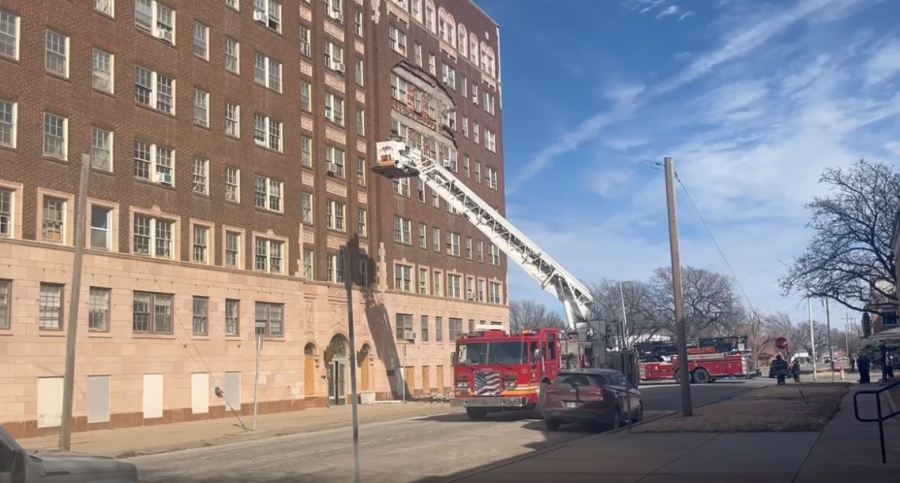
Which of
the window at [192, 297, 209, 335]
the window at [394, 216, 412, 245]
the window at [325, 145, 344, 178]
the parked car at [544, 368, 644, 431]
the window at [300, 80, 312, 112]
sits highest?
the window at [300, 80, 312, 112]

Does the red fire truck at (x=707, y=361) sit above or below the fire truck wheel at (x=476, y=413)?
above

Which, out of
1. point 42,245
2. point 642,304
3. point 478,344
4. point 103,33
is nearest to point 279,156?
point 103,33

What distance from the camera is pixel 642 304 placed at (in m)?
114

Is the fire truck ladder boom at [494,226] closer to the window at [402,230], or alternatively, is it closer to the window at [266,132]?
the window at [266,132]

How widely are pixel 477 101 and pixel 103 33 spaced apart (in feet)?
119

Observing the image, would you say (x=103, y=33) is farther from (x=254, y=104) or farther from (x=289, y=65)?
(x=289, y=65)

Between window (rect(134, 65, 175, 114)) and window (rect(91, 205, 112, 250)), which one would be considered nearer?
window (rect(91, 205, 112, 250))

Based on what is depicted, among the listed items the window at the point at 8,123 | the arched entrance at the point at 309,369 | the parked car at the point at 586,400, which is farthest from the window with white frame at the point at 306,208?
the parked car at the point at 586,400

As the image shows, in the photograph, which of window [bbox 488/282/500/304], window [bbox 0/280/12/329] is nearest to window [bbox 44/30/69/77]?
window [bbox 0/280/12/329]

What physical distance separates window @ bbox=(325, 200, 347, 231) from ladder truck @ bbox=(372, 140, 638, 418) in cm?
356

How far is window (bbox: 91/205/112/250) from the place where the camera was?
3228 centimetres

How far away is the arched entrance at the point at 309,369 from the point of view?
44625 millimetres

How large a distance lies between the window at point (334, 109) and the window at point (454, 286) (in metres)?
15.0

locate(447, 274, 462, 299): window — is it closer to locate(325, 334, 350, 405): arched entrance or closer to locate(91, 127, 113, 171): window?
locate(325, 334, 350, 405): arched entrance
